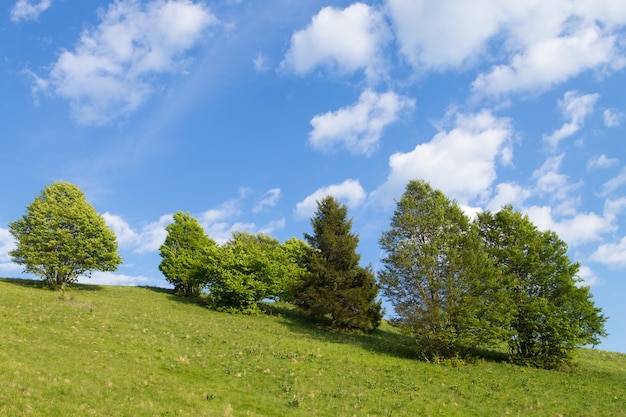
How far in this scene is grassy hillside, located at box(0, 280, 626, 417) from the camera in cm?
1838

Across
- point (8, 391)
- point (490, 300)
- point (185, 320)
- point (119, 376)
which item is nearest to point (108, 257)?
point (185, 320)

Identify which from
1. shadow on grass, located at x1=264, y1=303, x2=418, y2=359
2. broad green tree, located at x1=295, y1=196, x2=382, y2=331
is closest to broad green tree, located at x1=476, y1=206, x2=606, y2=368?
shadow on grass, located at x1=264, y1=303, x2=418, y2=359

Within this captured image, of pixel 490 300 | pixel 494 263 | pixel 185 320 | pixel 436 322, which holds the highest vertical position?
pixel 494 263

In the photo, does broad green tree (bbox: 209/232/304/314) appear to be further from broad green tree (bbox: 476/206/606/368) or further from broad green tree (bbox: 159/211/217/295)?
broad green tree (bbox: 476/206/606/368)

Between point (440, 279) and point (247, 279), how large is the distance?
90.6ft

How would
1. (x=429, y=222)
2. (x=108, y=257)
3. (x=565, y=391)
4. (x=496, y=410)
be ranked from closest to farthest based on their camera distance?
(x=496, y=410) → (x=565, y=391) → (x=429, y=222) → (x=108, y=257)

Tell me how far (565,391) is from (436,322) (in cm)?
993

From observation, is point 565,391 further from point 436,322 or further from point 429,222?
point 429,222

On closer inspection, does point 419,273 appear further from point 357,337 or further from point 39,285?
point 39,285

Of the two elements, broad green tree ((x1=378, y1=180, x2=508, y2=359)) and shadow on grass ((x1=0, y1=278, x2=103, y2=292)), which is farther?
shadow on grass ((x1=0, y1=278, x2=103, y2=292))

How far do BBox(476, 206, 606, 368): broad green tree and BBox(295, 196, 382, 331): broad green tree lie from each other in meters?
15.2

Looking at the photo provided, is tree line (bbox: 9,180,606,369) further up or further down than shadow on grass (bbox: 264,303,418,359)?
further up

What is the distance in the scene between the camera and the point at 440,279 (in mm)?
35344

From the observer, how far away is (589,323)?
38.2m
